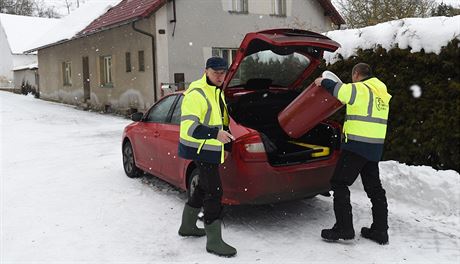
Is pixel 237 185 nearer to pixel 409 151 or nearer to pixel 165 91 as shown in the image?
pixel 409 151

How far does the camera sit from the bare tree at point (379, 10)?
17875mm

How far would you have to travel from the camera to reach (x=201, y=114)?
168 inches

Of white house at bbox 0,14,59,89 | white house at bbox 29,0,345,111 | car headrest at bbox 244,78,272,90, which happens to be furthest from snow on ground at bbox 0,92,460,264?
white house at bbox 0,14,59,89

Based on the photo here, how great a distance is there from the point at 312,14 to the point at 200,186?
16539 mm

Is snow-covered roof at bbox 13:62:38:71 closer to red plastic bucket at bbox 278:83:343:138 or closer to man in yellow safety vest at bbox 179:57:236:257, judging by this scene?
red plastic bucket at bbox 278:83:343:138

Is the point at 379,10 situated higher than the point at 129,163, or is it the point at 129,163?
the point at 379,10

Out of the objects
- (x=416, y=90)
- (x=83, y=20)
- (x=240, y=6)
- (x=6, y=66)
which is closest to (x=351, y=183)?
(x=416, y=90)

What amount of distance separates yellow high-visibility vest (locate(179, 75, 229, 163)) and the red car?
43 cm

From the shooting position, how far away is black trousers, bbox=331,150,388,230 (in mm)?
4555

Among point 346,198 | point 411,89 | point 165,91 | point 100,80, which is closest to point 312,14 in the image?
point 165,91

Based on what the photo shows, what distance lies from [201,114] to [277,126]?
1.68 meters

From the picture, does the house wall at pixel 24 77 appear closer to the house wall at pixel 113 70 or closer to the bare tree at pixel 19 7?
the house wall at pixel 113 70

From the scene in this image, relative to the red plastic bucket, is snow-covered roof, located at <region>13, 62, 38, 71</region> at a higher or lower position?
A: higher

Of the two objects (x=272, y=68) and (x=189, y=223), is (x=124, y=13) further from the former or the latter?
(x=189, y=223)
